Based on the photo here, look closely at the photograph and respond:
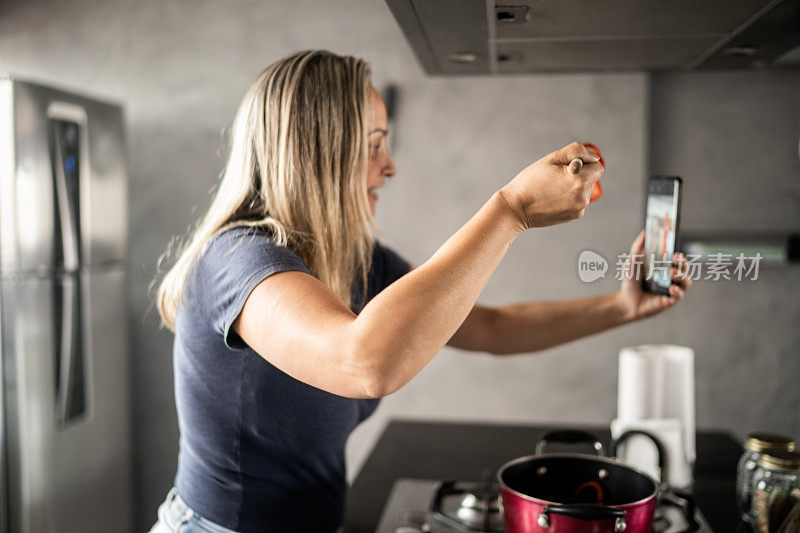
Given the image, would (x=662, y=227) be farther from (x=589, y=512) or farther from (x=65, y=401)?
(x=65, y=401)

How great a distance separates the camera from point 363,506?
45.1 inches

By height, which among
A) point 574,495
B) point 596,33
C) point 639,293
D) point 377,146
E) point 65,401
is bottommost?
point 65,401

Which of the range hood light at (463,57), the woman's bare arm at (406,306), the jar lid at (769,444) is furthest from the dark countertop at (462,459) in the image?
the range hood light at (463,57)

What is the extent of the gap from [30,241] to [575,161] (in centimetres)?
174

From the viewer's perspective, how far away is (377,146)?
3.11 ft

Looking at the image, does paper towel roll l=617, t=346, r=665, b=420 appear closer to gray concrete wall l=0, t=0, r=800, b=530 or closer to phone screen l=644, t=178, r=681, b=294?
phone screen l=644, t=178, r=681, b=294

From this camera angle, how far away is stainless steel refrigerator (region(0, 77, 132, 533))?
1915mm

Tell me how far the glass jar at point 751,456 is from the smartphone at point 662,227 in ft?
0.87

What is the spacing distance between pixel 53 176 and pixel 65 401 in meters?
0.66

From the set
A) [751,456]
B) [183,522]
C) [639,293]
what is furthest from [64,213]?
[751,456]

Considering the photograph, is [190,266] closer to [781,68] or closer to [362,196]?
[362,196]

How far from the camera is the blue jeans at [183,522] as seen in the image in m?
0.99

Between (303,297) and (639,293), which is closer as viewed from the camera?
(303,297)

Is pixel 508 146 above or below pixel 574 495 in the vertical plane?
above
